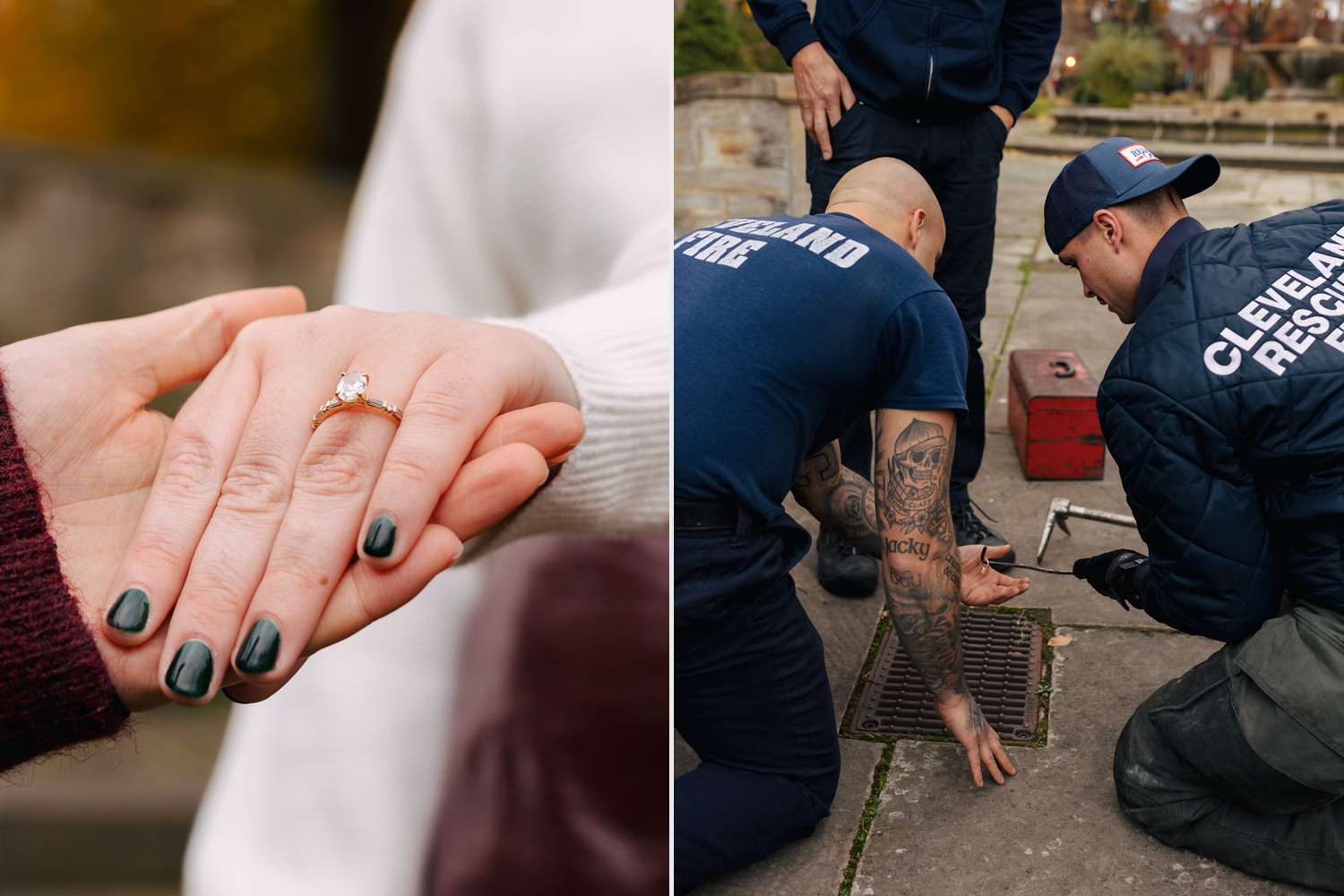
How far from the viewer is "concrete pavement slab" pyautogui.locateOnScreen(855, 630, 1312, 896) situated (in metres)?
1.64

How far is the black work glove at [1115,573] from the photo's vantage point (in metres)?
1.88

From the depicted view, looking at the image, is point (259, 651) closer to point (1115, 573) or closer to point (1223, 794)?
point (1223, 794)

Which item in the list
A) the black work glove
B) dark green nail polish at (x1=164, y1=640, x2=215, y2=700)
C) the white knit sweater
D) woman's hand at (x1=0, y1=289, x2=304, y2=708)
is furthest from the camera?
the black work glove

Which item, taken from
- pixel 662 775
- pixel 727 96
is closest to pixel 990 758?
pixel 662 775

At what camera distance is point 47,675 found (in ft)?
2.23

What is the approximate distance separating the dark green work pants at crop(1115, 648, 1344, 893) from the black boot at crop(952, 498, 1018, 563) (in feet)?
2.41

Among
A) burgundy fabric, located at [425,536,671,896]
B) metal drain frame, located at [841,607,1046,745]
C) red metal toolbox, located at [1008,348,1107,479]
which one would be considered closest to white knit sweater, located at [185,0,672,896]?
burgundy fabric, located at [425,536,671,896]

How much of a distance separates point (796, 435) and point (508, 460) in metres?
0.97

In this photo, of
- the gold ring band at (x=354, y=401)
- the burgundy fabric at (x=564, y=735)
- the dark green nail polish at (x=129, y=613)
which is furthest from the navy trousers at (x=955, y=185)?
the dark green nail polish at (x=129, y=613)

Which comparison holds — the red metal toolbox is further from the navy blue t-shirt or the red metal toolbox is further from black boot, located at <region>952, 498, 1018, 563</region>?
the navy blue t-shirt

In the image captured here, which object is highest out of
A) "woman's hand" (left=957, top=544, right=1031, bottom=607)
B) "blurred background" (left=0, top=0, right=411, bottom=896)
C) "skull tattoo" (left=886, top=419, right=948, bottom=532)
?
"blurred background" (left=0, top=0, right=411, bottom=896)

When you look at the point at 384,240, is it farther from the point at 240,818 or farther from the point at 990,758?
the point at 990,758

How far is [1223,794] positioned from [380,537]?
1344mm

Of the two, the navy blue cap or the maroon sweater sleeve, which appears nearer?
the maroon sweater sleeve
